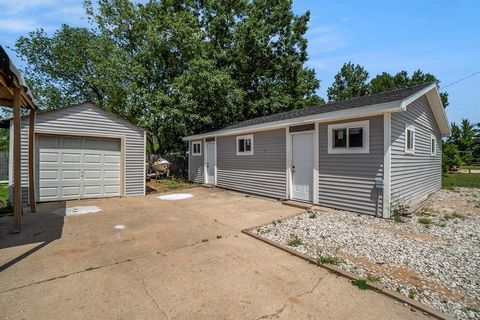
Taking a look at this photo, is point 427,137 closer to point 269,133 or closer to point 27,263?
point 269,133

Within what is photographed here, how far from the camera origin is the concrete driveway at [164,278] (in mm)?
2346

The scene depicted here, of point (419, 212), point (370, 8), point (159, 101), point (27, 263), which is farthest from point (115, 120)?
point (419, 212)

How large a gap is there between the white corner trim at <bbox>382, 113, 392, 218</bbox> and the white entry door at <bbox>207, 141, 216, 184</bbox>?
7.72 m

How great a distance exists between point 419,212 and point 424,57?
8.15m

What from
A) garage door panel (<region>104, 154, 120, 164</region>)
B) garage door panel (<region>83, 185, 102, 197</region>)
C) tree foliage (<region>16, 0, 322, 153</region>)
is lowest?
garage door panel (<region>83, 185, 102, 197</region>)

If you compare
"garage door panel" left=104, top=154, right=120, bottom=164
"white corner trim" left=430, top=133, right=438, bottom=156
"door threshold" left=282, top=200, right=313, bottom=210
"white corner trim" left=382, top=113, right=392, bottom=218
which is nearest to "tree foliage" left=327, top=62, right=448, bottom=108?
"white corner trim" left=430, top=133, right=438, bottom=156

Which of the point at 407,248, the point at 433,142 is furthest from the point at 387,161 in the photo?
the point at 433,142

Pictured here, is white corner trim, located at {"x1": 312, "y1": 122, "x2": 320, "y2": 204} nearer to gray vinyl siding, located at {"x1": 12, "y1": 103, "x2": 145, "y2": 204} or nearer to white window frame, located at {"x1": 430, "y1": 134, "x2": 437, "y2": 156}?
white window frame, located at {"x1": 430, "y1": 134, "x2": 437, "y2": 156}


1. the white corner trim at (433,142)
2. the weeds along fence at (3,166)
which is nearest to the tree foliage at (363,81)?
the white corner trim at (433,142)

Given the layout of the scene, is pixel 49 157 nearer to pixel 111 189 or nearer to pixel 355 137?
pixel 111 189

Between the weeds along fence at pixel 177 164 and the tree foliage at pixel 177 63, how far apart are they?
160cm

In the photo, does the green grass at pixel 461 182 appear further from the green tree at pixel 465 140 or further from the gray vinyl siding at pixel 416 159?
the green tree at pixel 465 140

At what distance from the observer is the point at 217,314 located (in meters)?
2.29

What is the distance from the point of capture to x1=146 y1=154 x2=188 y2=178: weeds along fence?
15016 millimetres
